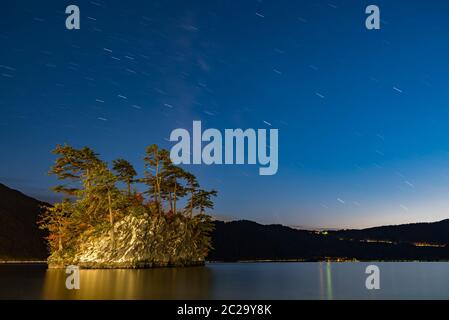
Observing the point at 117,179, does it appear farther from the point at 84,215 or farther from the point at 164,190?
the point at 164,190

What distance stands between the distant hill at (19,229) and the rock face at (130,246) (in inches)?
4207

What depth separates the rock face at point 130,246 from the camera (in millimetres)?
68500

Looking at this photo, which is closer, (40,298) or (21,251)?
(40,298)

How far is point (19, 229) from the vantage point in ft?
590

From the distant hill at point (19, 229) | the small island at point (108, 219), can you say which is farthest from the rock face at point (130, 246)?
the distant hill at point (19, 229)

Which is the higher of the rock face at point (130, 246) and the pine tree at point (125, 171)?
the pine tree at point (125, 171)

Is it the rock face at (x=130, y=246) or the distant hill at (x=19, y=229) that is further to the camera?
the distant hill at (x=19, y=229)

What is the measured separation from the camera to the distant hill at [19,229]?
171 meters

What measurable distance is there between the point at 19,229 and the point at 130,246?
12925 cm

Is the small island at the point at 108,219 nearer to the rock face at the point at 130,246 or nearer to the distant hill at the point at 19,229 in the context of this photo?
the rock face at the point at 130,246

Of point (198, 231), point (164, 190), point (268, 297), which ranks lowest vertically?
point (268, 297)
